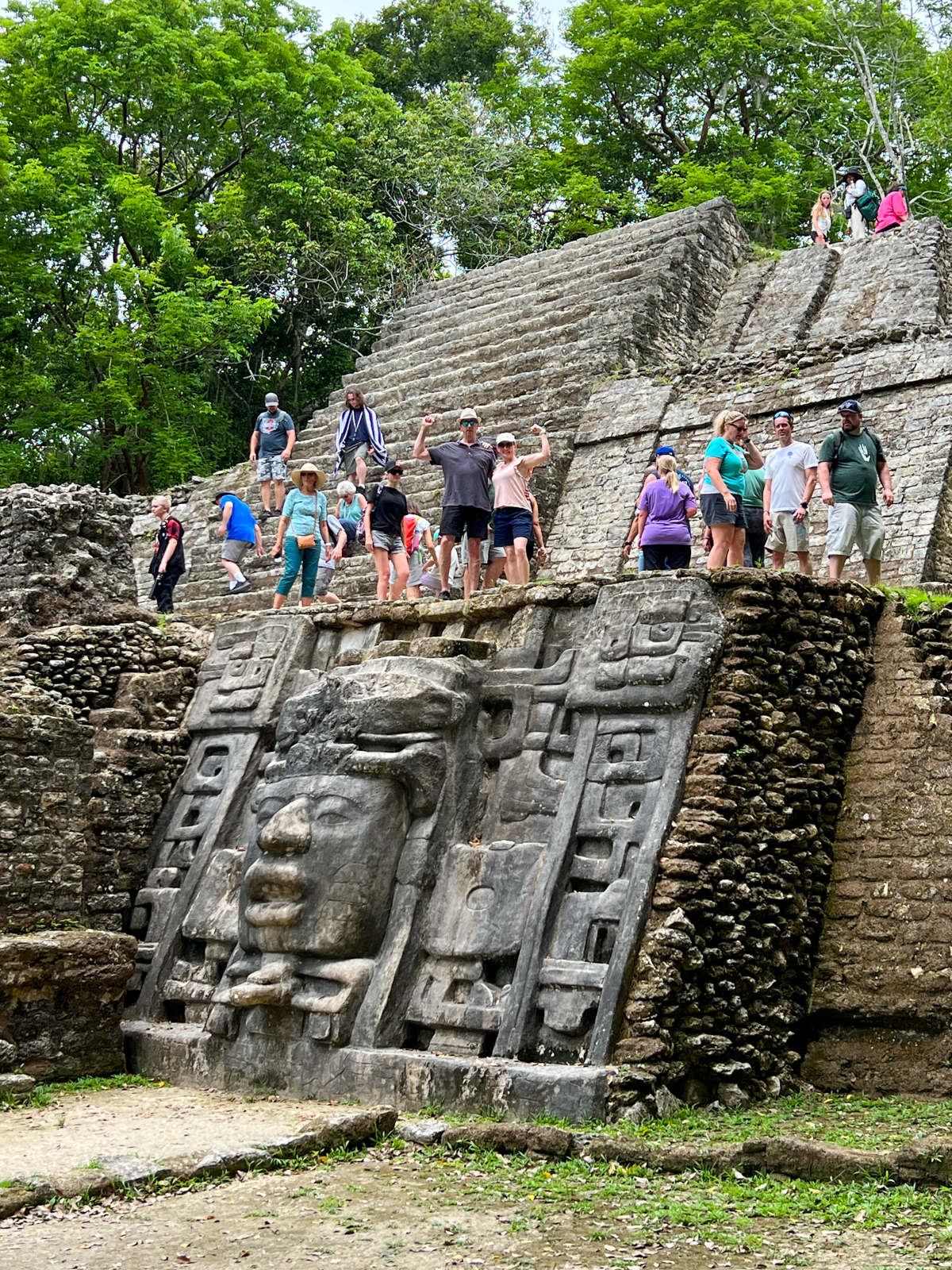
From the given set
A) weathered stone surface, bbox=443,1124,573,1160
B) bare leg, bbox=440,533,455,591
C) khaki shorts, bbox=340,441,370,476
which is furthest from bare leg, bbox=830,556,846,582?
khaki shorts, bbox=340,441,370,476

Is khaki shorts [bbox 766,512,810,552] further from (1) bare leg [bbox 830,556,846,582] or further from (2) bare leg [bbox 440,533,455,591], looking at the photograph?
(2) bare leg [bbox 440,533,455,591]

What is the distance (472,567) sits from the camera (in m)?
9.88

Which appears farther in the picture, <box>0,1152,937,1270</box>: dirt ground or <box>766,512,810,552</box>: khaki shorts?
<box>766,512,810,552</box>: khaki shorts

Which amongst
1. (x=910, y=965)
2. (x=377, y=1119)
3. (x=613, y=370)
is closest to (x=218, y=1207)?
(x=377, y=1119)

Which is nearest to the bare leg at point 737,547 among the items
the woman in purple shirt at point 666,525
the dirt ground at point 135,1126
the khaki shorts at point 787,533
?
the khaki shorts at point 787,533

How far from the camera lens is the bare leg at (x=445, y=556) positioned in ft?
33.0

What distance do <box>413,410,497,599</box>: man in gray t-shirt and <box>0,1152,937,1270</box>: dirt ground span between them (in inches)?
189

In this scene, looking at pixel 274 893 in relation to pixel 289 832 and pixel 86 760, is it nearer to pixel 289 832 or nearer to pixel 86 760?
pixel 289 832

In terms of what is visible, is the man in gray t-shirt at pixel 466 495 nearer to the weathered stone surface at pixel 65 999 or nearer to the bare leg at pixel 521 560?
the bare leg at pixel 521 560

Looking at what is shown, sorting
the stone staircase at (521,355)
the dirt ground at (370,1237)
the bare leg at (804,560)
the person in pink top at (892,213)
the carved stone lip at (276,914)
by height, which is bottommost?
the dirt ground at (370,1237)

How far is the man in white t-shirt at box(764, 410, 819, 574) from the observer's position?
31.2ft

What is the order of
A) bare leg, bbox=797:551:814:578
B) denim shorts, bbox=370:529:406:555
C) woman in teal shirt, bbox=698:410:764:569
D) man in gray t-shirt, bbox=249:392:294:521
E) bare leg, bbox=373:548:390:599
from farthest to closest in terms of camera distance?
man in gray t-shirt, bbox=249:392:294:521 < bare leg, bbox=373:548:390:599 < denim shorts, bbox=370:529:406:555 < bare leg, bbox=797:551:814:578 < woman in teal shirt, bbox=698:410:764:569

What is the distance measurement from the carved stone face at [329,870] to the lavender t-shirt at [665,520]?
7.89ft

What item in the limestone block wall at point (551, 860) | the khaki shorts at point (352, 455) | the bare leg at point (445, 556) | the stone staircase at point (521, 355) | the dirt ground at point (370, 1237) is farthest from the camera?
the stone staircase at point (521, 355)
